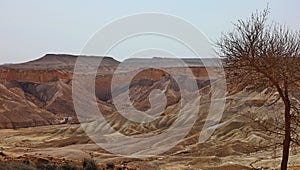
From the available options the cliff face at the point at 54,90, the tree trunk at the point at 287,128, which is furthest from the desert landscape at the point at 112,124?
the tree trunk at the point at 287,128

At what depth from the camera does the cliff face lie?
6544 centimetres

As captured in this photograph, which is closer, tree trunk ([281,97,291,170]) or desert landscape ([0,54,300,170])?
tree trunk ([281,97,291,170])

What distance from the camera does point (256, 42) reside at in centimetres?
970

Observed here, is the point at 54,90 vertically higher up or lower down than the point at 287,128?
higher up

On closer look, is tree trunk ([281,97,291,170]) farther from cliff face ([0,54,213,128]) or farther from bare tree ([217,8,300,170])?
cliff face ([0,54,213,128])

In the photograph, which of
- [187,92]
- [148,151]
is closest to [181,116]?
[148,151]

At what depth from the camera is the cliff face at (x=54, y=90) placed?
215ft

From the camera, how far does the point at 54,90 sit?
77062 mm

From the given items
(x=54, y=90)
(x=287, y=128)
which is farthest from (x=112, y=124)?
(x=287, y=128)

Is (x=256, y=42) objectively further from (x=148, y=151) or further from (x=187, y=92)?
(x=187, y=92)

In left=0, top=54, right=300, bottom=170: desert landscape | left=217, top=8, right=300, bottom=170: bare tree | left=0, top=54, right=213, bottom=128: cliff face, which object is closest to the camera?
left=217, top=8, right=300, bottom=170: bare tree

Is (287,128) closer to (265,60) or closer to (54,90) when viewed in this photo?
(265,60)

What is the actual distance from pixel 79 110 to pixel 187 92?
58.3ft

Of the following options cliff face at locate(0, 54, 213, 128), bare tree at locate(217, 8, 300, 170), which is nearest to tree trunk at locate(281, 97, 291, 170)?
bare tree at locate(217, 8, 300, 170)
